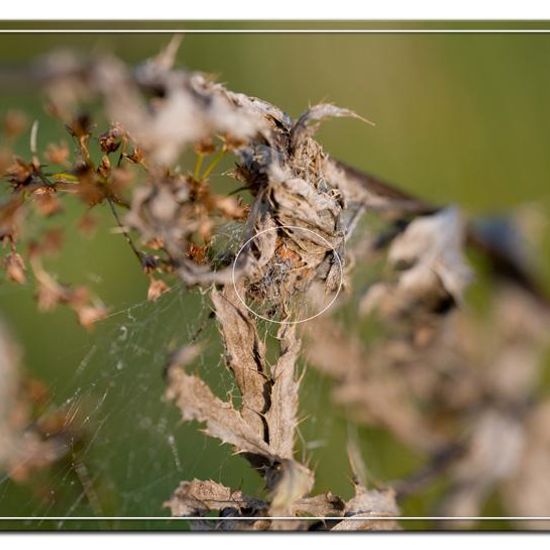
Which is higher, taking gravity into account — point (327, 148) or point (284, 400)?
point (327, 148)

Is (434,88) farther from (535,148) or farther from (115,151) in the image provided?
(115,151)

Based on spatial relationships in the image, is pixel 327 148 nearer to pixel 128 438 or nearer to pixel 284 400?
pixel 284 400

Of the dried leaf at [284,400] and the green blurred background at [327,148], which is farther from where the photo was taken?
the green blurred background at [327,148]

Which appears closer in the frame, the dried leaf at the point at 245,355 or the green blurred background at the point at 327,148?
the dried leaf at the point at 245,355

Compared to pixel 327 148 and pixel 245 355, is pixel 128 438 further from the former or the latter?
pixel 327 148

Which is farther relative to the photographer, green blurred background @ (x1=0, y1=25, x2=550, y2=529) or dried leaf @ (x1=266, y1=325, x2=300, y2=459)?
green blurred background @ (x1=0, y1=25, x2=550, y2=529)

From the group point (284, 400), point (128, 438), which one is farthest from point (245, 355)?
point (128, 438)

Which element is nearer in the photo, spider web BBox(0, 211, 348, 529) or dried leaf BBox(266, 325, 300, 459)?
dried leaf BBox(266, 325, 300, 459)

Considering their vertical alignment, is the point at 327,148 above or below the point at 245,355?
→ above

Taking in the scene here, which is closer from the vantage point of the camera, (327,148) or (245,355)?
(245,355)
